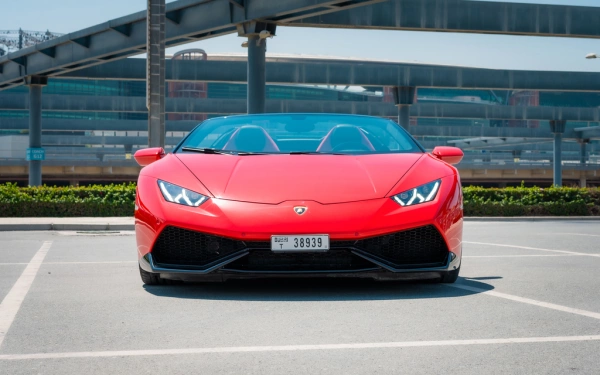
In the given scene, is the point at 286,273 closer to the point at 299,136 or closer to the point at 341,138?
the point at 341,138

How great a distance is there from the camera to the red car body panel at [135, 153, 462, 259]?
650 centimetres

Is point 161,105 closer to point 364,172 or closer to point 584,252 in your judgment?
point 584,252

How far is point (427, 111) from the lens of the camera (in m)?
63.6

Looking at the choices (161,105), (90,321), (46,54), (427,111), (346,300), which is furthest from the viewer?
(427,111)

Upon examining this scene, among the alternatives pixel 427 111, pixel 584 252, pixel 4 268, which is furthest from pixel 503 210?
pixel 427 111

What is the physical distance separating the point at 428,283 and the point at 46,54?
35090 mm

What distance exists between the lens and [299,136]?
8578mm

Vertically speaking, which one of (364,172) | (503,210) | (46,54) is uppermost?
(46,54)

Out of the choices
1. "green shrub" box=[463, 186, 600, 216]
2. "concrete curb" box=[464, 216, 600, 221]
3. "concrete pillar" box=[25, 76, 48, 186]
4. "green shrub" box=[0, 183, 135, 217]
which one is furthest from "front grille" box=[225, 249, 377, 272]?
"concrete pillar" box=[25, 76, 48, 186]

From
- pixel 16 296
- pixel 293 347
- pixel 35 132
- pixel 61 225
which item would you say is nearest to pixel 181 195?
pixel 16 296

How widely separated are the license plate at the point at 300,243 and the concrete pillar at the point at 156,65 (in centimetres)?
1539

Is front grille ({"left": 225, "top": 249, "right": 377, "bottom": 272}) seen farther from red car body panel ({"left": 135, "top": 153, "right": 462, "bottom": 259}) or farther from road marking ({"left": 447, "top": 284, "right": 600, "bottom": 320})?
road marking ({"left": 447, "top": 284, "right": 600, "bottom": 320})

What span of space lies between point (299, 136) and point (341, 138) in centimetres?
70

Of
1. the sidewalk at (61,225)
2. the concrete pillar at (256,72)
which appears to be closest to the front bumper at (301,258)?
the sidewalk at (61,225)
